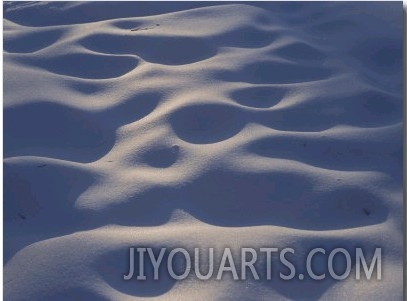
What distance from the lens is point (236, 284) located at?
1.64 metres

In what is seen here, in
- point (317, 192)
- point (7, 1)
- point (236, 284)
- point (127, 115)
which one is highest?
point (7, 1)

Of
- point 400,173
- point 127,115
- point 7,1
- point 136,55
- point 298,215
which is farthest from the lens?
point 7,1

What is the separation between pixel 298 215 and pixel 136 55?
966 mm

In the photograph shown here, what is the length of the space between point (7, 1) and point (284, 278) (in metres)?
1.81

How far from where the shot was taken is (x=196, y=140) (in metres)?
2.09

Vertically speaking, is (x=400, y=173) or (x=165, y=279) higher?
(x=400, y=173)

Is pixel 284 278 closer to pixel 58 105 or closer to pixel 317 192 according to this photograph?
pixel 317 192

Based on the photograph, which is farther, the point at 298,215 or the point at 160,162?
the point at 160,162

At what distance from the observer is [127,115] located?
7.24 feet

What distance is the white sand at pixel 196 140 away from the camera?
1.71 m

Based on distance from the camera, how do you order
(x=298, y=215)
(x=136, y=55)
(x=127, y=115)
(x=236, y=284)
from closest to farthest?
(x=236, y=284)
(x=298, y=215)
(x=127, y=115)
(x=136, y=55)

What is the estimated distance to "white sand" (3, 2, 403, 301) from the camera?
171cm

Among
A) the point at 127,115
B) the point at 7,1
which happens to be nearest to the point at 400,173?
the point at 127,115

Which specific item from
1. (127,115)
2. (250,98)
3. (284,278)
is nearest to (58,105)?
(127,115)
